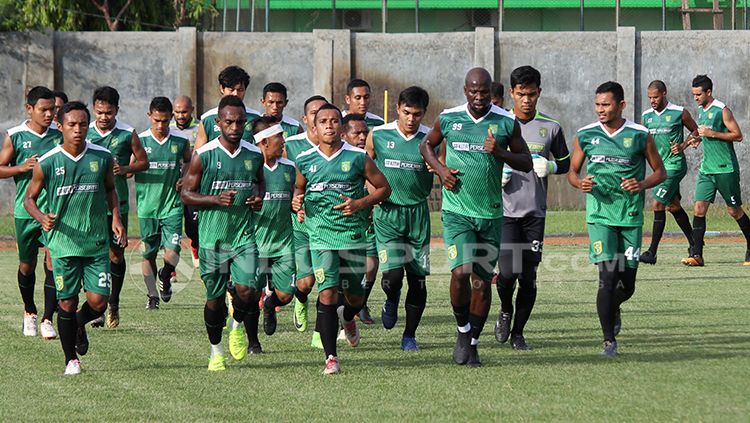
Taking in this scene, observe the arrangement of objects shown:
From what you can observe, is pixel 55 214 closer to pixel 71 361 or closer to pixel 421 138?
pixel 71 361

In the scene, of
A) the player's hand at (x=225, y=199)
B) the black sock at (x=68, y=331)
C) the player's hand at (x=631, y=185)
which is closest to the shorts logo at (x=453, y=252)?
the player's hand at (x=631, y=185)

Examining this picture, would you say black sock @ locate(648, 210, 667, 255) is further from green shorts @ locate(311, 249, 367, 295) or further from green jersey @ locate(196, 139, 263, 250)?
green jersey @ locate(196, 139, 263, 250)

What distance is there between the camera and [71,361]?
10312 millimetres

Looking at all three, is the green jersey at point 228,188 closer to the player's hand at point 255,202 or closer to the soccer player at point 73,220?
the player's hand at point 255,202

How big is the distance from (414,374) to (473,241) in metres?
1.18

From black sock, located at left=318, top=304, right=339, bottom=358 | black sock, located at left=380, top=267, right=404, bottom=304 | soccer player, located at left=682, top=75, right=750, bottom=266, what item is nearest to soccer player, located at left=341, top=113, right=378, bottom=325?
black sock, located at left=380, top=267, right=404, bottom=304

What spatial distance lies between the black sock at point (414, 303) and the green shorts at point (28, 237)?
11.6 feet

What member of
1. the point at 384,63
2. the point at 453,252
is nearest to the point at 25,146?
the point at 453,252

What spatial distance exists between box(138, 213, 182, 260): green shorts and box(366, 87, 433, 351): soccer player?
3.37m

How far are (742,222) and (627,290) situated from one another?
336 inches

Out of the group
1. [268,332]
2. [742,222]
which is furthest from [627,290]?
[742,222]

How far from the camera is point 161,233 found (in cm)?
1452

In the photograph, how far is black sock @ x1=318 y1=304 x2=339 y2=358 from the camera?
10086 mm

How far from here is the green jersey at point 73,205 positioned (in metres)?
10.4
